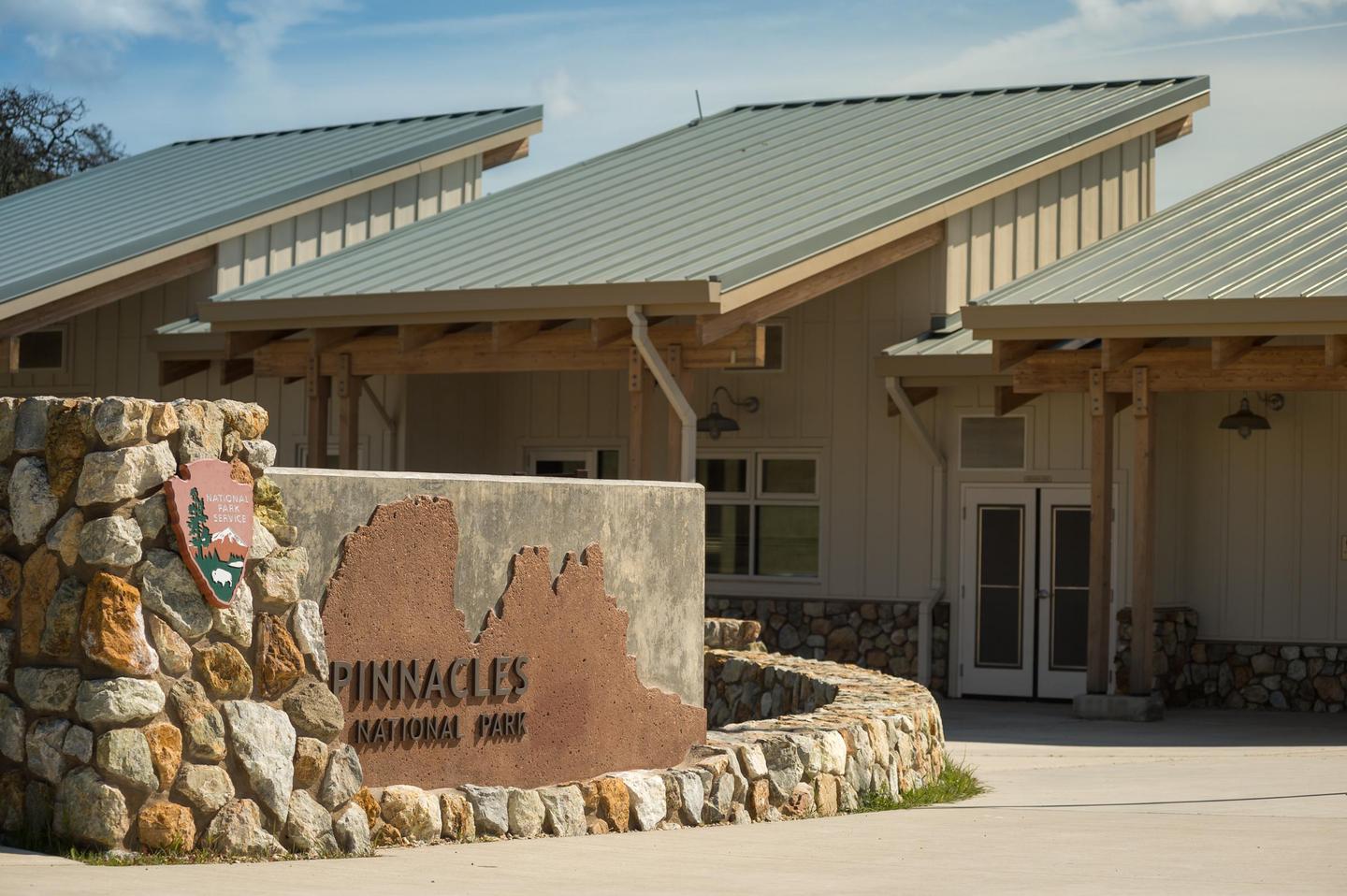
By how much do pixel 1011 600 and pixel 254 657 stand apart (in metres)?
11.9

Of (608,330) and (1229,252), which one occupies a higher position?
(1229,252)

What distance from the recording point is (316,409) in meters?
17.8

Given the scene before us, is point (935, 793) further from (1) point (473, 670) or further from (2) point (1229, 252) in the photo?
(2) point (1229, 252)

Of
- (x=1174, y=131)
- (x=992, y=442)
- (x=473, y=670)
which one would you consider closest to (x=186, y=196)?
(x=992, y=442)

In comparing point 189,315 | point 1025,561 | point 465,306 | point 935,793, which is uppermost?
point 189,315

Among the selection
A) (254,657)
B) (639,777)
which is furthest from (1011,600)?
(254,657)

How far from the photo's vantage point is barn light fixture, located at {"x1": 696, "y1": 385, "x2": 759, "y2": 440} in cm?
1859

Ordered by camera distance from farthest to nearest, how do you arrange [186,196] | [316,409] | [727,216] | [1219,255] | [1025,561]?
[186,196], [1025,561], [727,216], [316,409], [1219,255]

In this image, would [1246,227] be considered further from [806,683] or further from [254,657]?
[254,657]

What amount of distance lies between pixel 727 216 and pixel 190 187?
8.47 m

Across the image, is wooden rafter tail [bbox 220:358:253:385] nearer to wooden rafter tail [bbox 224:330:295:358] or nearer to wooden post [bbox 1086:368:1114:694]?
wooden rafter tail [bbox 224:330:295:358]

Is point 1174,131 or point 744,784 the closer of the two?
point 744,784

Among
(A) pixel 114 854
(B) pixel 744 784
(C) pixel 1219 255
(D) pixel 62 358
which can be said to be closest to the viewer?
(A) pixel 114 854

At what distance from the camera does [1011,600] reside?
1809cm
